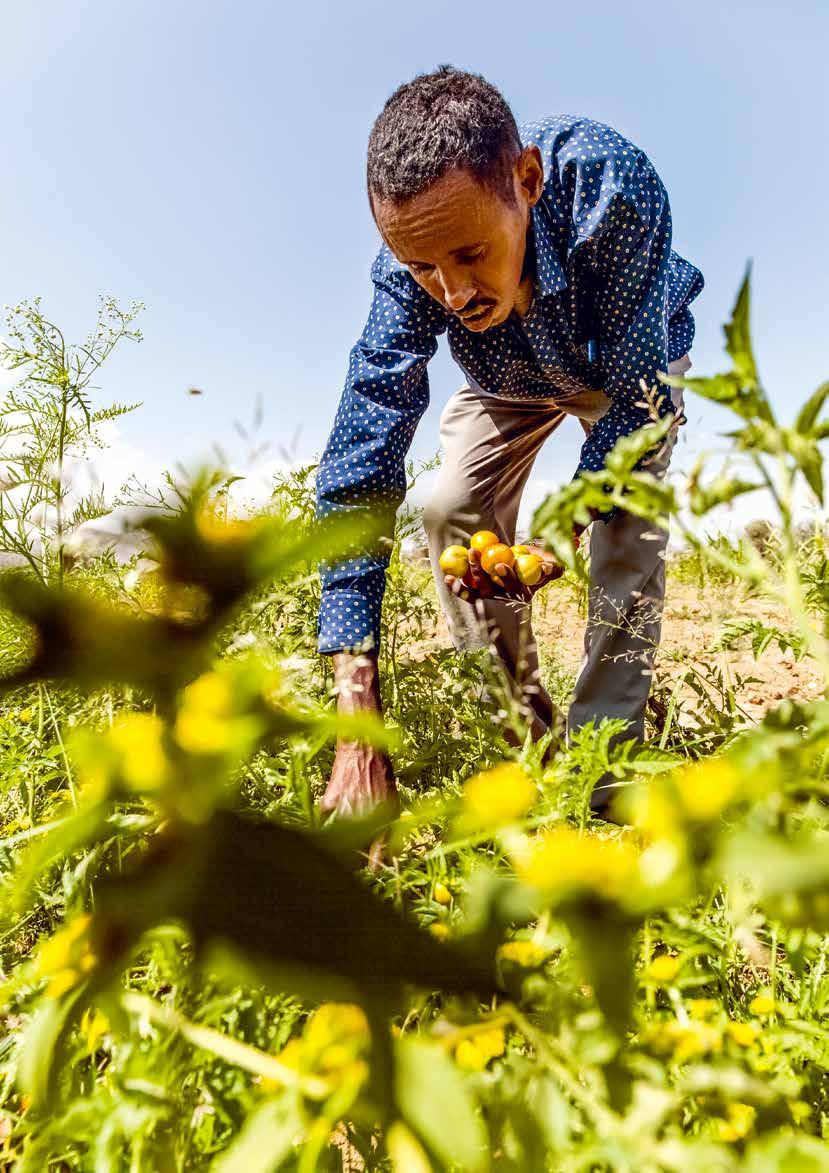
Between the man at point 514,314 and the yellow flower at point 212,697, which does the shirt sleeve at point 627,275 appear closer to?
the man at point 514,314

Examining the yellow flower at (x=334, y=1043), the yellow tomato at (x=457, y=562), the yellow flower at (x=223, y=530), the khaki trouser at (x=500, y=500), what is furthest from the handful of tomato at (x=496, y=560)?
the yellow flower at (x=223, y=530)

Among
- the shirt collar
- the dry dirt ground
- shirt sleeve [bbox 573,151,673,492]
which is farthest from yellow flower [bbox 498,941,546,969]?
the shirt collar

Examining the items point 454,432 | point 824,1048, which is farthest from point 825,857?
point 454,432

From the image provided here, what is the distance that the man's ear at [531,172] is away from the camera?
2023mm

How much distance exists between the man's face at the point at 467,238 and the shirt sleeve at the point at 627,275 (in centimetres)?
18

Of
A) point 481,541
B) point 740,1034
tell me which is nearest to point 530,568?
point 481,541

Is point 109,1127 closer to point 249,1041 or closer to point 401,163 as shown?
point 249,1041

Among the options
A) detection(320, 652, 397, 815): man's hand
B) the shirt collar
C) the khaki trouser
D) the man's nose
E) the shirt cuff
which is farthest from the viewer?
the khaki trouser

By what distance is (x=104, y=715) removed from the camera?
1.41 metres

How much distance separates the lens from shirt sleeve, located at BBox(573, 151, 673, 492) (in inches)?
78.6

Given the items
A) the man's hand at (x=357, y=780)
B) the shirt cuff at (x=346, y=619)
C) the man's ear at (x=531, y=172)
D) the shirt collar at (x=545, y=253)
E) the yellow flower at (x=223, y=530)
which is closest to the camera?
the yellow flower at (x=223, y=530)

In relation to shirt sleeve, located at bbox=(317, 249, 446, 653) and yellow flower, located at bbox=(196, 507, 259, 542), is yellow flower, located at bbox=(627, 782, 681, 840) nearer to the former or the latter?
yellow flower, located at bbox=(196, 507, 259, 542)

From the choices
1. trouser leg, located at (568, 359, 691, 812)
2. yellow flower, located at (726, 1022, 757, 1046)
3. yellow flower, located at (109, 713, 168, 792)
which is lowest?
trouser leg, located at (568, 359, 691, 812)

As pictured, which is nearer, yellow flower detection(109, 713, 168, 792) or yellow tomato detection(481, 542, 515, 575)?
yellow flower detection(109, 713, 168, 792)
